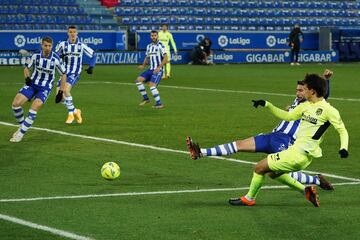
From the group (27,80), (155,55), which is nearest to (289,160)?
(27,80)

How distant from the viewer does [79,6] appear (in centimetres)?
5262

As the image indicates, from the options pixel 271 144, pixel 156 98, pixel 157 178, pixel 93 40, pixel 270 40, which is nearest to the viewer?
pixel 271 144

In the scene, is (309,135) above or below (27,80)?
above

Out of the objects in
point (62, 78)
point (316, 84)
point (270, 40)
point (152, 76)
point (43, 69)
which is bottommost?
point (270, 40)

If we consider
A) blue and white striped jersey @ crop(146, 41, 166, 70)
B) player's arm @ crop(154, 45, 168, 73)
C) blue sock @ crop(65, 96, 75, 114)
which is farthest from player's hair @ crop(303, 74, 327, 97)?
blue and white striped jersey @ crop(146, 41, 166, 70)

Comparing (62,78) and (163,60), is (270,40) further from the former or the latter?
(62,78)

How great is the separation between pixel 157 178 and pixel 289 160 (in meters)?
2.98

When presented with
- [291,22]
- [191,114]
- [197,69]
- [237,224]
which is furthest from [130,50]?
[237,224]

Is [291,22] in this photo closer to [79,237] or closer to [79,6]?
[79,6]

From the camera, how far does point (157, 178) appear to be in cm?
1330

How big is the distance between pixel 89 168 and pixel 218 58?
3782 cm

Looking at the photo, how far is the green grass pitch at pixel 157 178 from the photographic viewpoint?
9.86 metres

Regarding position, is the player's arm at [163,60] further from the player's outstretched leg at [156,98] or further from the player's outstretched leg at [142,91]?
the player's outstretched leg at [156,98]

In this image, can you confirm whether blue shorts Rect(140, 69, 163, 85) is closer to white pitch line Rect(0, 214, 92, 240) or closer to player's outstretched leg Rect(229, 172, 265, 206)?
player's outstretched leg Rect(229, 172, 265, 206)
